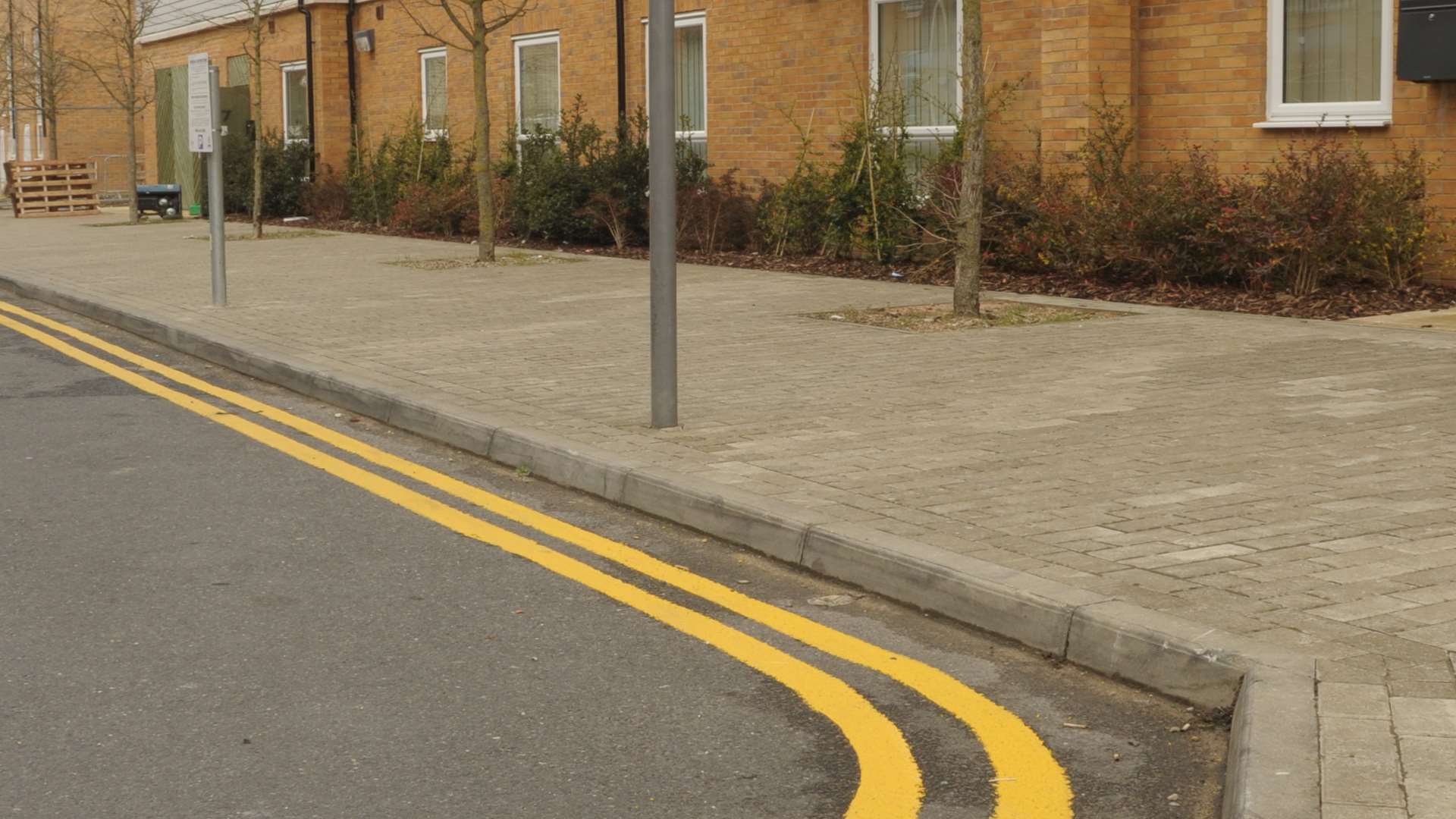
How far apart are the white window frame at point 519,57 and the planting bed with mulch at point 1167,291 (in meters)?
6.59

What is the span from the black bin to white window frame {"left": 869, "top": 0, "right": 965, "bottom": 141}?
1681cm

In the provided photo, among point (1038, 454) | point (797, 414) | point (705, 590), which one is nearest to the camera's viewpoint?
point (705, 590)

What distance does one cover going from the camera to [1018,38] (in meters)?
16.7

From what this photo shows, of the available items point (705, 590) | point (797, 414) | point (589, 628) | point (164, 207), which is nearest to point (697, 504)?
point (705, 590)

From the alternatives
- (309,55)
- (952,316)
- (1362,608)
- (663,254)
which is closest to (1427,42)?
(952,316)

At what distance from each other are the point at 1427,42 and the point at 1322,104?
134 centimetres

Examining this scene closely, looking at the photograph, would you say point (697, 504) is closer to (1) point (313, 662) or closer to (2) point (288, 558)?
(2) point (288, 558)

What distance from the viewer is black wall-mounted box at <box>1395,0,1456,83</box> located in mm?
12727

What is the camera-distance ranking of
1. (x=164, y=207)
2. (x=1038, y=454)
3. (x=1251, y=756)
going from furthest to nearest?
(x=164, y=207) < (x=1038, y=454) < (x=1251, y=756)

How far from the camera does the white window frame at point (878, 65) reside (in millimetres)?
17453

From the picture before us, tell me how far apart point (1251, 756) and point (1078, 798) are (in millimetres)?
378

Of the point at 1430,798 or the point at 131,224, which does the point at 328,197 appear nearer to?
the point at 131,224

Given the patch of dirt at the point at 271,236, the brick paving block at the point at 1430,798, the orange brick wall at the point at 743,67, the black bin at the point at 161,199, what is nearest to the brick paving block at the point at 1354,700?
the brick paving block at the point at 1430,798

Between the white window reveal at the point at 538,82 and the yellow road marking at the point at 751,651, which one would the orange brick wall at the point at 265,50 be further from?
the yellow road marking at the point at 751,651
